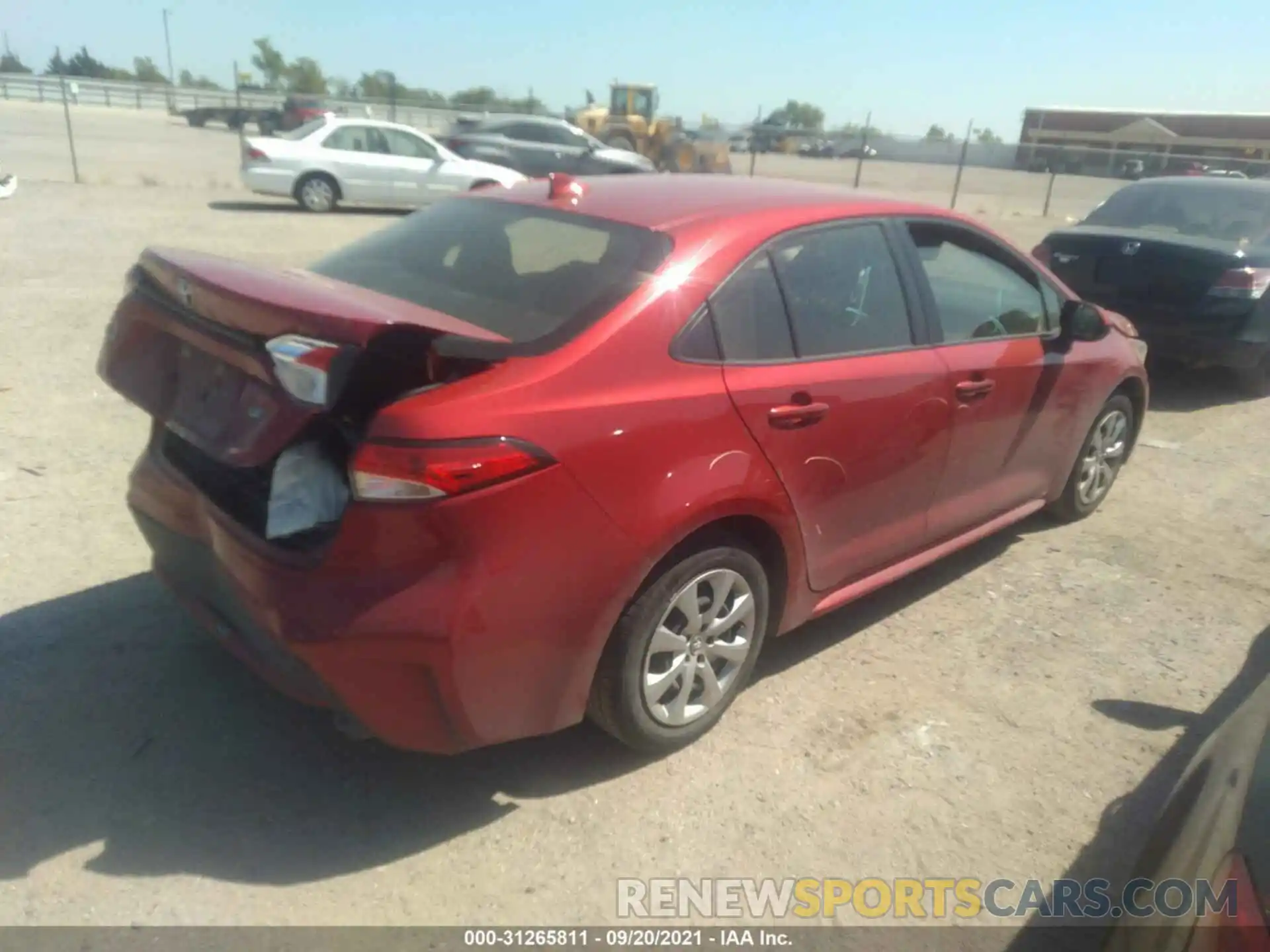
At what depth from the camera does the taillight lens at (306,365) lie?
93.7 inches

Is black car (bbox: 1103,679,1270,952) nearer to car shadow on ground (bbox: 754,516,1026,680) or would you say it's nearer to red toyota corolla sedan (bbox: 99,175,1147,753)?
red toyota corolla sedan (bbox: 99,175,1147,753)

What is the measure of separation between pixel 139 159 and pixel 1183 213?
2159 centimetres

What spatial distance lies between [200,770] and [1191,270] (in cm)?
721

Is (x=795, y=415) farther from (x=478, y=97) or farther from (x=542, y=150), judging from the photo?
(x=478, y=97)

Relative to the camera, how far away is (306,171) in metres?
15.4

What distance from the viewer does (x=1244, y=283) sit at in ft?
23.3

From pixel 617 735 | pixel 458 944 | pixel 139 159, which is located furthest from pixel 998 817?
pixel 139 159

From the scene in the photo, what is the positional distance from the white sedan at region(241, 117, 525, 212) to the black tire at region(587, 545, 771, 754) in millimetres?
13457

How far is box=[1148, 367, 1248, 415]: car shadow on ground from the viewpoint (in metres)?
7.64

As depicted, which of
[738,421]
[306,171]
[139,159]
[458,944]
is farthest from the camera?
[139,159]

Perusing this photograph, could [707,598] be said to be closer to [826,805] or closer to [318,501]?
[826,805]

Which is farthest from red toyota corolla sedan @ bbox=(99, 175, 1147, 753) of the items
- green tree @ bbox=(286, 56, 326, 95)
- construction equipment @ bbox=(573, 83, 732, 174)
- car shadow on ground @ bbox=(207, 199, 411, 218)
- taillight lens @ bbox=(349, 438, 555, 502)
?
green tree @ bbox=(286, 56, 326, 95)

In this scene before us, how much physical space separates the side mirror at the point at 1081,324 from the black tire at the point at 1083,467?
0.58 meters

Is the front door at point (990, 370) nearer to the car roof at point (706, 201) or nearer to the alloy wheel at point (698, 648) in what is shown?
the car roof at point (706, 201)
